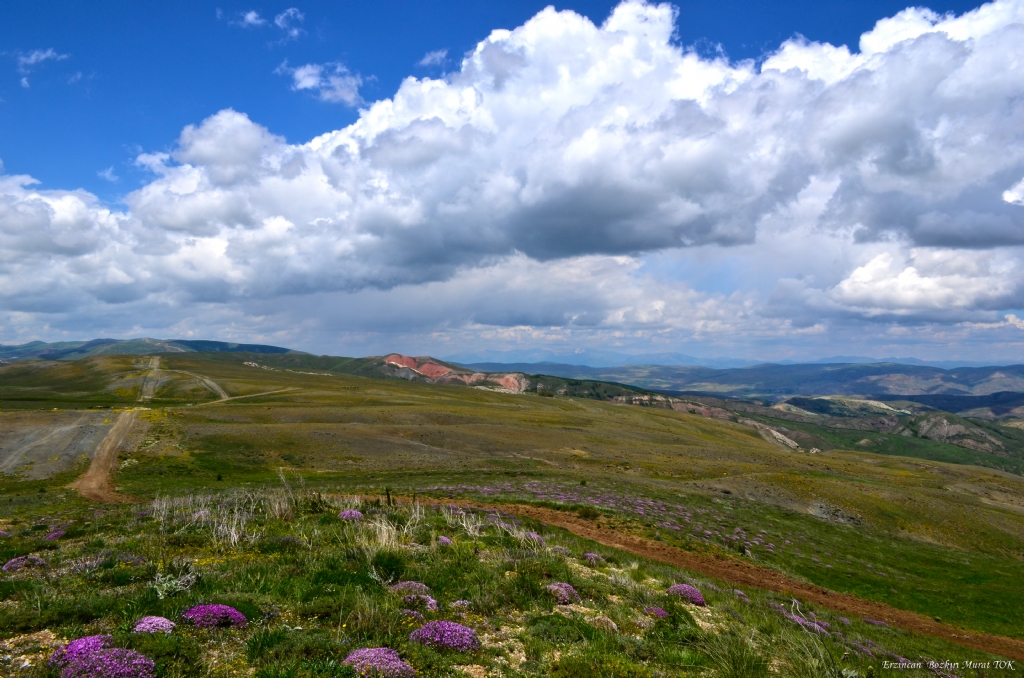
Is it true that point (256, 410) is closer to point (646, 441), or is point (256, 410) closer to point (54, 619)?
point (646, 441)

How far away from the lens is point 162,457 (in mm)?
53438

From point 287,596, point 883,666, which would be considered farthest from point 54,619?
point 883,666

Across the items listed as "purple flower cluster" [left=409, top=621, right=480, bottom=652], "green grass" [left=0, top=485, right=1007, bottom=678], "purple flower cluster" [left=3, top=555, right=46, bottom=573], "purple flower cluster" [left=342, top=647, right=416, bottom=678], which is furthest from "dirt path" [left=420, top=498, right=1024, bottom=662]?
"purple flower cluster" [left=3, top=555, right=46, bottom=573]

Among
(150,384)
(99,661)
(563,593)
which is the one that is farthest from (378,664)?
(150,384)

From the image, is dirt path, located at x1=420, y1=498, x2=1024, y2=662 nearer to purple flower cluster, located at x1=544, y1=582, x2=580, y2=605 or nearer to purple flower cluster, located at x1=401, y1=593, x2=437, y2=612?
purple flower cluster, located at x1=544, y1=582, x2=580, y2=605

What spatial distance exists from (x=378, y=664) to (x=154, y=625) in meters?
4.39

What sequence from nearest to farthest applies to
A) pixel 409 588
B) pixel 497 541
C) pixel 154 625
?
pixel 154 625 → pixel 409 588 → pixel 497 541

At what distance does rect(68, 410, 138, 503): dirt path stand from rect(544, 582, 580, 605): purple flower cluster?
3875 centimetres

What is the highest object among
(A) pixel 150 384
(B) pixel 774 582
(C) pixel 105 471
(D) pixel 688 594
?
(D) pixel 688 594

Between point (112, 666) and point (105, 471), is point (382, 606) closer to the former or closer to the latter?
point (112, 666)

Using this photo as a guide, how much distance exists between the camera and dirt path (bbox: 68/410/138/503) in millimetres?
38656

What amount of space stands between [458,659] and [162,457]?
2311 inches

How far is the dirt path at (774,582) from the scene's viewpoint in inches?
874

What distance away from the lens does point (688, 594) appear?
51.5 ft
